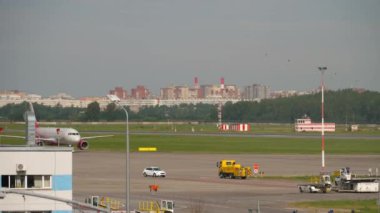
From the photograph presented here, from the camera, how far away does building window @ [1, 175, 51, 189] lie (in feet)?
182

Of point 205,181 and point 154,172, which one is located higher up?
point 154,172

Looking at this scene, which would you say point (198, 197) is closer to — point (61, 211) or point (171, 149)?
point (61, 211)

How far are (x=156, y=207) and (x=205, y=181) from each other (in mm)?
29696

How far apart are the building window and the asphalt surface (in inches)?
738

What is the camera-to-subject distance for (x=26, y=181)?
2196 inches

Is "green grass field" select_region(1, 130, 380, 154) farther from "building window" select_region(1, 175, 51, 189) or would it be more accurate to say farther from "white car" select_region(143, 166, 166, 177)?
"building window" select_region(1, 175, 51, 189)

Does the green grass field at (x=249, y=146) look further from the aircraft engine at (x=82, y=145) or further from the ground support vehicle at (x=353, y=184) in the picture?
the ground support vehicle at (x=353, y=184)

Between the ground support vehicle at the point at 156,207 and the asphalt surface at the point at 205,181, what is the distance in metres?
0.96

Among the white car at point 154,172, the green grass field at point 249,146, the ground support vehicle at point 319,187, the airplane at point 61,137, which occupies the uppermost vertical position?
the airplane at point 61,137

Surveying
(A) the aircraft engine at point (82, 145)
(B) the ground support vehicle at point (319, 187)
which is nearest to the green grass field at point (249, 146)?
(A) the aircraft engine at point (82, 145)

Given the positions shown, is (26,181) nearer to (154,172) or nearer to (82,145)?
(154,172)

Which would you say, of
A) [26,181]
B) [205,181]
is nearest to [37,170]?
[26,181]

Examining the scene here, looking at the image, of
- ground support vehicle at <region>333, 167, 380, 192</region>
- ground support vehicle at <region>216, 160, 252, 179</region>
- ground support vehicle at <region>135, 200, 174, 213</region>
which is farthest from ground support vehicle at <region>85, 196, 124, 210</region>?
Result: ground support vehicle at <region>216, 160, 252, 179</region>

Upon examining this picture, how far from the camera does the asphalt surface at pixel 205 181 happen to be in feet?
263
